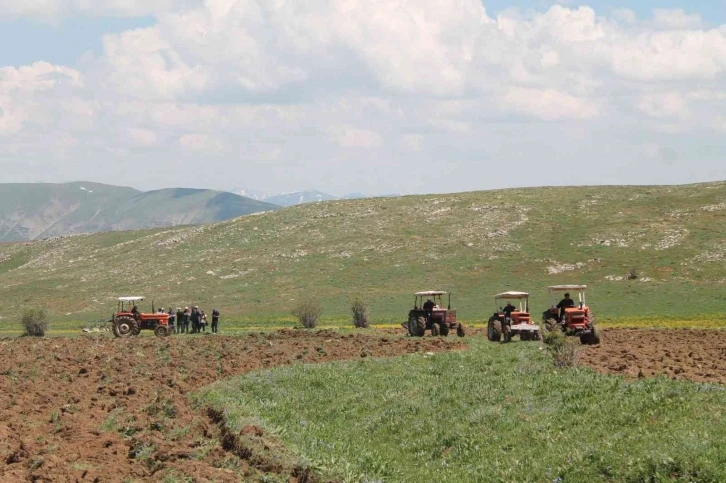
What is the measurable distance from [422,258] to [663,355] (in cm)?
6840

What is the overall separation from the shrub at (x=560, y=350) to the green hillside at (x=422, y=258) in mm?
40215

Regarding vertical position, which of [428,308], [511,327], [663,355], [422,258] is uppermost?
[422,258]

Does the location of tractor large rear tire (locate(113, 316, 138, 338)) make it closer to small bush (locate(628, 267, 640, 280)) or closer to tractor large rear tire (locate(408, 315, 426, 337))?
tractor large rear tire (locate(408, 315, 426, 337))

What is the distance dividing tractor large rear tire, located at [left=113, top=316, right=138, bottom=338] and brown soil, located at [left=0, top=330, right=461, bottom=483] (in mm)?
11170

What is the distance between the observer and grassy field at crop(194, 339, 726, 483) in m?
13.7

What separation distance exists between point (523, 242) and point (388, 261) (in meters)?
15.1

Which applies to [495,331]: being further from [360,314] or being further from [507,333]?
[360,314]

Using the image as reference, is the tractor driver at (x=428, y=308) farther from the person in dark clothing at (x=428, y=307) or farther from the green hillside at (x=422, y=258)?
the green hillside at (x=422, y=258)

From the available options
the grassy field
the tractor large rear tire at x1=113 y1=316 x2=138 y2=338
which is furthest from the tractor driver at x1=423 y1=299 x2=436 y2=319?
the grassy field

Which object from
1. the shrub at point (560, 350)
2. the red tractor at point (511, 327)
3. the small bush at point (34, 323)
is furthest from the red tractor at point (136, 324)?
the shrub at point (560, 350)

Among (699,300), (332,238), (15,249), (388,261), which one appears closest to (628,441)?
(699,300)

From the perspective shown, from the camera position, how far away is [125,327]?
53562mm

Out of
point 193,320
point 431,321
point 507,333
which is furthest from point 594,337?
point 193,320

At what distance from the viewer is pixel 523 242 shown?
9806 centimetres
